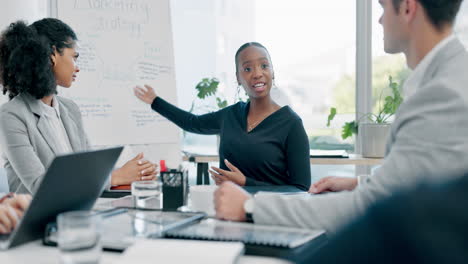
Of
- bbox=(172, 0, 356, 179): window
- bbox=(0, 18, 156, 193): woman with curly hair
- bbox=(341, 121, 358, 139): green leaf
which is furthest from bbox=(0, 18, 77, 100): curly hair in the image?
bbox=(341, 121, 358, 139): green leaf

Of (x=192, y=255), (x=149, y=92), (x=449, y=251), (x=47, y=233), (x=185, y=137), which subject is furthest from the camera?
(x=185, y=137)

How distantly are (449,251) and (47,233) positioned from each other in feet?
2.97

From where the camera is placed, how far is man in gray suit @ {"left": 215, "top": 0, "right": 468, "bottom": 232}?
39.6 inches

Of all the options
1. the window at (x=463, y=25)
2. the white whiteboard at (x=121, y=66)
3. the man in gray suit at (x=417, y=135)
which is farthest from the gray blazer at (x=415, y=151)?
the window at (x=463, y=25)

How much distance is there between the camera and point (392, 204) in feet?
1.14

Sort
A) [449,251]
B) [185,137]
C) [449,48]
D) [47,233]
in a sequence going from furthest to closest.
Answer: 1. [185,137]
2. [449,48]
3. [47,233]
4. [449,251]

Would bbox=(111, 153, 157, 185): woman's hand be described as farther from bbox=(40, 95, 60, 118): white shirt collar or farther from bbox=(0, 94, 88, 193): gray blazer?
bbox=(40, 95, 60, 118): white shirt collar

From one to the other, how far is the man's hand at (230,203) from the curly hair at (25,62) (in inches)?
47.3

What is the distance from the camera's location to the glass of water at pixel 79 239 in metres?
A: 0.81

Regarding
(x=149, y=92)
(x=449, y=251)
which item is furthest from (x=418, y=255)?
(x=149, y=92)

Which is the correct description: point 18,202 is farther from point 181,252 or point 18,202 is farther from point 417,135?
point 417,135

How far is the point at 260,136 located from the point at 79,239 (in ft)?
5.18

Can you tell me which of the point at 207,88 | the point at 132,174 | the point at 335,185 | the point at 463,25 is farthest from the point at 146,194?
the point at 463,25

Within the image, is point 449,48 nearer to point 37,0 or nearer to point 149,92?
point 149,92
